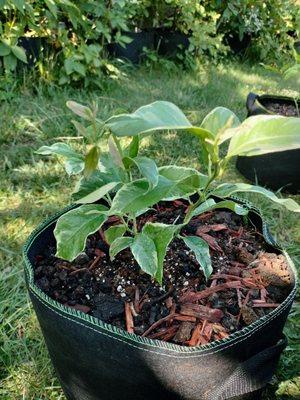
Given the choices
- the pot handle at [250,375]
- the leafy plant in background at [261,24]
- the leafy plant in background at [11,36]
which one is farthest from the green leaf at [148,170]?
the leafy plant in background at [261,24]

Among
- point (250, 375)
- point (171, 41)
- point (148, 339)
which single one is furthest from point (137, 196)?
point (171, 41)

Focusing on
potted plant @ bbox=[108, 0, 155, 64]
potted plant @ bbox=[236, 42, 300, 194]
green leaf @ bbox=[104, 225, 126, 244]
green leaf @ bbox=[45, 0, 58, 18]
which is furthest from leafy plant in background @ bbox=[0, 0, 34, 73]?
green leaf @ bbox=[104, 225, 126, 244]

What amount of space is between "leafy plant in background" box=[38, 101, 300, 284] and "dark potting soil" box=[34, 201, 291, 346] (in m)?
0.08

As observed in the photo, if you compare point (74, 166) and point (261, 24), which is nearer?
point (74, 166)

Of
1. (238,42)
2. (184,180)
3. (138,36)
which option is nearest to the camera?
(184,180)

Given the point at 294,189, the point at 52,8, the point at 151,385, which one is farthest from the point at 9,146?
the point at 151,385

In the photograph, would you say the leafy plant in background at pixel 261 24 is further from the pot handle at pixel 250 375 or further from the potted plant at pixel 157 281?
the pot handle at pixel 250 375

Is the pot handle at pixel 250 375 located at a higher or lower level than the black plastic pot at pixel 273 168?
higher

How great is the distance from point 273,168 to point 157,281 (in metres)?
1.30

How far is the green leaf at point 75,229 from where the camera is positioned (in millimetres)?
922

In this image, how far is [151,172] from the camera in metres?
0.85

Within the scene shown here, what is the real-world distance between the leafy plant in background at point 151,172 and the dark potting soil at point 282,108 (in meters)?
1.45

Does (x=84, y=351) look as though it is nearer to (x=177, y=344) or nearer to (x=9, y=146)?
(x=177, y=344)

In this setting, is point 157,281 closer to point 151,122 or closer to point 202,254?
point 202,254
